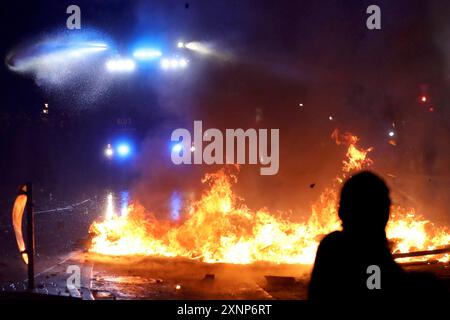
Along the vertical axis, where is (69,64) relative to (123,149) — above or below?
above

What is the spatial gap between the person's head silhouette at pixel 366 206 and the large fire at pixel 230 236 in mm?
5511

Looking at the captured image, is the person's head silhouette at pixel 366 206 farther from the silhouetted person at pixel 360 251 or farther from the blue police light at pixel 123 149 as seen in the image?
the blue police light at pixel 123 149

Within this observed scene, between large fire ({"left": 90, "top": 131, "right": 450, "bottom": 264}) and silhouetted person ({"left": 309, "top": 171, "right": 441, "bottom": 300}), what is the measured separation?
5465 millimetres

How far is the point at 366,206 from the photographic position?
74.5 inches

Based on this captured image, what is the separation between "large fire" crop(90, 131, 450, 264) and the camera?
7594 millimetres

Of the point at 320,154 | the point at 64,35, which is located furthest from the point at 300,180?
the point at 64,35

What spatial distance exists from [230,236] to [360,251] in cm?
605

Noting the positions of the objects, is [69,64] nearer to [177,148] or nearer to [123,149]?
[123,149]

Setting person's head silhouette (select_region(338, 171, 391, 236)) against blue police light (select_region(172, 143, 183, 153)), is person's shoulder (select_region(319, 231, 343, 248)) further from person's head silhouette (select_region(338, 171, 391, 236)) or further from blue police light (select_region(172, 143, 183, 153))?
blue police light (select_region(172, 143, 183, 153))

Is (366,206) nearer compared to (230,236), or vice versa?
(366,206)
